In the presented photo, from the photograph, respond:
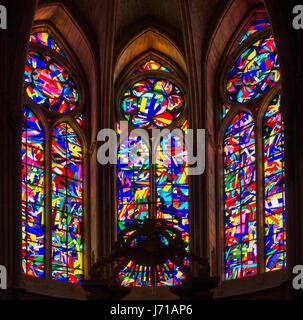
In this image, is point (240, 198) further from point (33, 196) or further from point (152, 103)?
point (33, 196)

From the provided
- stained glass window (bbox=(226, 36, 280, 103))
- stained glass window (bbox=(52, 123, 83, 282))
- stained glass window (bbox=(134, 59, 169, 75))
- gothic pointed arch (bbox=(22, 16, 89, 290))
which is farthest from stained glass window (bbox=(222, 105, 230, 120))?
stained glass window (bbox=(52, 123, 83, 282))

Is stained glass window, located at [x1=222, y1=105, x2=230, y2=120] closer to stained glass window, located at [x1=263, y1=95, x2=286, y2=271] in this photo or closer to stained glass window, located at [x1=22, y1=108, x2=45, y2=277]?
stained glass window, located at [x1=263, y1=95, x2=286, y2=271]

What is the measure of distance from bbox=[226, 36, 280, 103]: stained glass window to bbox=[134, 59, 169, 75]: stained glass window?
174 centimetres

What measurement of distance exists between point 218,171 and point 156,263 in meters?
5.06

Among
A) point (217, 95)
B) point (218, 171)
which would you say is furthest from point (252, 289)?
point (217, 95)

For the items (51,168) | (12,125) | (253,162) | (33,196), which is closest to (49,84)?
(51,168)

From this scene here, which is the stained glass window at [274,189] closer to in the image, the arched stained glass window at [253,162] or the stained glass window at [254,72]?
the arched stained glass window at [253,162]

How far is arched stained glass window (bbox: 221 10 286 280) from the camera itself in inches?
966

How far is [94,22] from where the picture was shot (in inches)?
1052

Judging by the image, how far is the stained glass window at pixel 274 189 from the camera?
24250mm

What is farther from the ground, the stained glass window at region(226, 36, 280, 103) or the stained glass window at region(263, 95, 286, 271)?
the stained glass window at region(226, 36, 280, 103)

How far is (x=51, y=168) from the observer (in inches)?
1007

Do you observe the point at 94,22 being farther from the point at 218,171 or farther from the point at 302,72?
the point at 302,72

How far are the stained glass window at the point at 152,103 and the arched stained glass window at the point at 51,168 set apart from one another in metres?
1.16
